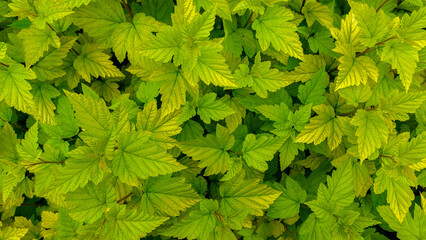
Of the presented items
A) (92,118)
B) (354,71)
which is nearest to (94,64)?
(92,118)

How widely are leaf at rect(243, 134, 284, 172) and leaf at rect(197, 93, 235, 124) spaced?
220 millimetres

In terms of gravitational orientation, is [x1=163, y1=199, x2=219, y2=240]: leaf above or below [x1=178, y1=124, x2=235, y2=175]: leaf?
below

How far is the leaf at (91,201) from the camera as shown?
59.1 inches

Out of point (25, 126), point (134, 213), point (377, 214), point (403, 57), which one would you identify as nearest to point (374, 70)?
point (403, 57)

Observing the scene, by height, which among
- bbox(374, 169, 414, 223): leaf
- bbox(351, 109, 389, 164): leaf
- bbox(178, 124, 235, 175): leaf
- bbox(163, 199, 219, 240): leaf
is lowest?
bbox(163, 199, 219, 240): leaf

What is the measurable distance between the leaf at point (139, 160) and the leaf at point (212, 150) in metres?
0.53

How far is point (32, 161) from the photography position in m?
1.85

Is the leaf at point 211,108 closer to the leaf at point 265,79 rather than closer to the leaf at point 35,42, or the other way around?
the leaf at point 265,79

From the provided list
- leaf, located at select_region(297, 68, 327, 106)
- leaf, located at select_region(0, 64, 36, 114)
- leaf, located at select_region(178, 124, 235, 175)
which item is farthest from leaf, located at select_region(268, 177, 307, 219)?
leaf, located at select_region(0, 64, 36, 114)

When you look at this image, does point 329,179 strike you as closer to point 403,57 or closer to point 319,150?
point 319,150

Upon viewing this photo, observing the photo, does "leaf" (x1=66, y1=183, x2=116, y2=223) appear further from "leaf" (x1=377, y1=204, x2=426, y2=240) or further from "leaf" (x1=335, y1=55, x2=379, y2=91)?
"leaf" (x1=377, y1=204, x2=426, y2=240)

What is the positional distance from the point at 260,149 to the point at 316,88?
23.5 inches

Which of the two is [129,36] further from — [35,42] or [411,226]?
[411,226]

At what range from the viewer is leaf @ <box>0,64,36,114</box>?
193 centimetres
